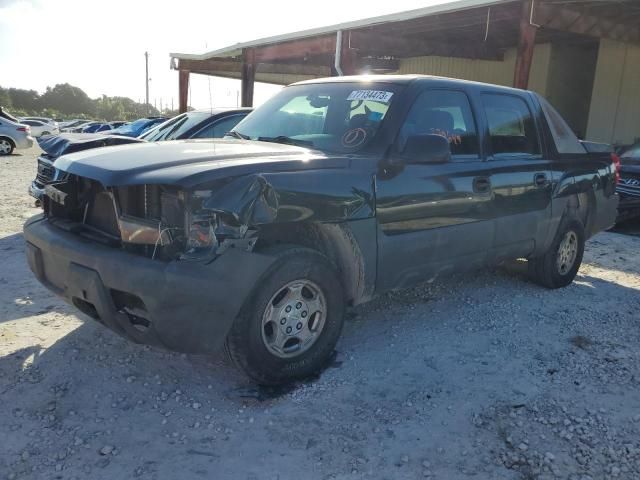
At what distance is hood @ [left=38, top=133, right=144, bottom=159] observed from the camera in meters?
6.02

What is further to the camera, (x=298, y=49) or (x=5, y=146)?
(x=5, y=146)

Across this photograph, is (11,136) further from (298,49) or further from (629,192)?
(629,192)

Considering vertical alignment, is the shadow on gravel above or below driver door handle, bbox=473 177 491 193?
below

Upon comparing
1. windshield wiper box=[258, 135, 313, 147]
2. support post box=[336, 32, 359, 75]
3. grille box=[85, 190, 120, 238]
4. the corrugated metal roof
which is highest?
the corrugated metal roof

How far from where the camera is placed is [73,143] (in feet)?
20.3

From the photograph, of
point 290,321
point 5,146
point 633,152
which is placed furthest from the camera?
point 5,146

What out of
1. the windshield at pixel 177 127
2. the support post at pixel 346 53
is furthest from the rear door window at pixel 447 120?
the support post at pixel 346 53

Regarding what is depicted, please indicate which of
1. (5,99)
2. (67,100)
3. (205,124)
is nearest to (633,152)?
(205,124)

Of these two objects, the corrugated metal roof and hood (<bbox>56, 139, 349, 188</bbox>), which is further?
the corrugated metal roof

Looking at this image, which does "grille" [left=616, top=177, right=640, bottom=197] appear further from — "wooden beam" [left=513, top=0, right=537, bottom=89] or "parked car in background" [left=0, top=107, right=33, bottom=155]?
"parked car in background" [left=0, top=107, right=33, bottom=155]

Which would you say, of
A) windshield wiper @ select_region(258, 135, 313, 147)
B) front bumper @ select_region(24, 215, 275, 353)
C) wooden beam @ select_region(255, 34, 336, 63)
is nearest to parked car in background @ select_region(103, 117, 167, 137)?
wooden beam @ select_region(255, 34, 336, 63)

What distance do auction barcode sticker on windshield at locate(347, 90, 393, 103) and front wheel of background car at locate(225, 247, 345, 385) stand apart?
1.28 m

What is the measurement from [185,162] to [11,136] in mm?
18674

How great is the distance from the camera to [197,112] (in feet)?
25.5
